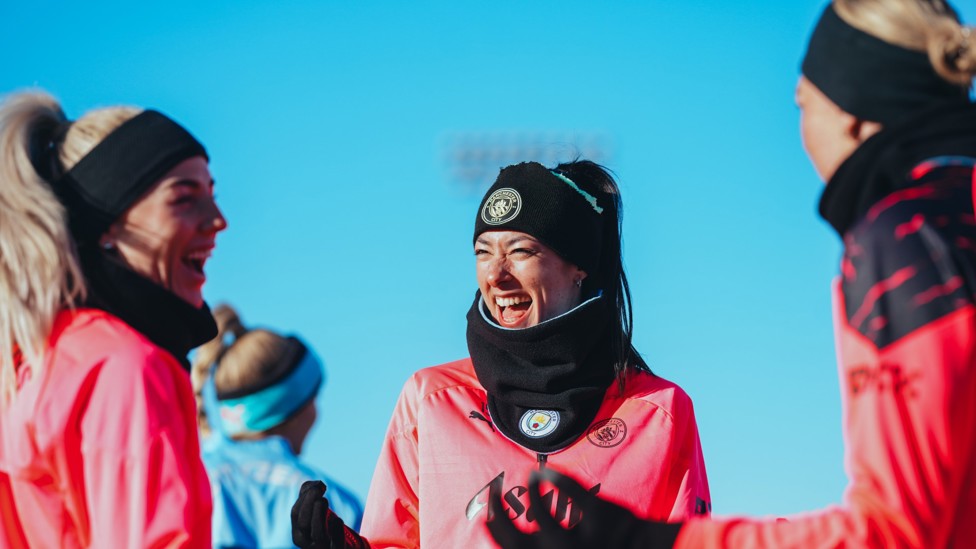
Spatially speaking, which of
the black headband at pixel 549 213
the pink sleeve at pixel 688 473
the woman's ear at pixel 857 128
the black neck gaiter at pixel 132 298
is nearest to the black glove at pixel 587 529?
the woman's ear at pixel 857 128

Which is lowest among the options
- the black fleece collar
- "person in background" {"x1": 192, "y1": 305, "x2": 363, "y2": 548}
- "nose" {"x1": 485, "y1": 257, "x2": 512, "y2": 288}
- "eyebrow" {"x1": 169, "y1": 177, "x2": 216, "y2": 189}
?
"person in background" {"x1": 192, "y1": 305, "x2": 363, "y2": 548}

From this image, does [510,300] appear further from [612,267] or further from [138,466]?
[138,466]

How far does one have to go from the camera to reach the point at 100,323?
3373 mm

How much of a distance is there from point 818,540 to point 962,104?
1090 mm

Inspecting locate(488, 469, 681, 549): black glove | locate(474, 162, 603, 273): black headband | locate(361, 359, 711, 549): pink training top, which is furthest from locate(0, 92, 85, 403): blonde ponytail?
locate(474, 162, 603, 273): black headband

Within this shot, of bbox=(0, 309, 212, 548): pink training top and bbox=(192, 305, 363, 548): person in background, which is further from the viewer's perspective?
bbox=(192, 305, 363, 548): person in background

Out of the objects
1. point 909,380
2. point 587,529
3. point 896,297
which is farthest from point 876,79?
point 587,529

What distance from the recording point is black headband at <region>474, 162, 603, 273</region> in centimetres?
496

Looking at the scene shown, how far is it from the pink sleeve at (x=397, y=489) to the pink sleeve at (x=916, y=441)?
2246 mm

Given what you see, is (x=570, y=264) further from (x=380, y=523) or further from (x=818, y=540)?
(x=818, y=540)

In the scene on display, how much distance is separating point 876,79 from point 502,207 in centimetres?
223

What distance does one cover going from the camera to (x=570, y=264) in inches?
198

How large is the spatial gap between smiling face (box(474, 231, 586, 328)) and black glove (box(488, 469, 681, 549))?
1984mm

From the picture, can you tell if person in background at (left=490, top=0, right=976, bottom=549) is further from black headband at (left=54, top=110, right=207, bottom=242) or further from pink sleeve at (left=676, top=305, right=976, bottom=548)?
black headband at (left=54, top=110, right=207, bottom=242)
